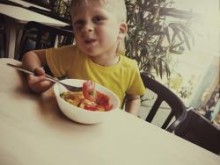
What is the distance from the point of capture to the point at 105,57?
1.26 m

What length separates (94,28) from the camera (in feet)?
3.66

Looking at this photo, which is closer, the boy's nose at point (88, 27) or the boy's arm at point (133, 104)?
the boy's nose at point (88, 27)

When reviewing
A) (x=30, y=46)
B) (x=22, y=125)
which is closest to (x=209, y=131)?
(x=22, y=125)

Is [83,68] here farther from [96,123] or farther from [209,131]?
[209,131]

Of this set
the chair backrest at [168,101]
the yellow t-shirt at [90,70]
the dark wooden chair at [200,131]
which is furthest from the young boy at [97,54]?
the dark wooden chair at [200,131]

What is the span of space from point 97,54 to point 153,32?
1.57 metres

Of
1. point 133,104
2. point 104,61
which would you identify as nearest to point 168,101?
point 133,104

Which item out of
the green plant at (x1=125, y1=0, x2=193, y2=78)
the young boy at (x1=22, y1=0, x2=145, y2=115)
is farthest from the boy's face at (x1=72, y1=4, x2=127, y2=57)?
the green plant at (x1=125, y1=0, x2=193, y2=78)

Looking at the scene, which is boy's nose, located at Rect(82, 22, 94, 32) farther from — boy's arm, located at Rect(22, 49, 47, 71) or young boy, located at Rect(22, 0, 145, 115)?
boy's arm, located at Rect(22, 49, 47, 71)

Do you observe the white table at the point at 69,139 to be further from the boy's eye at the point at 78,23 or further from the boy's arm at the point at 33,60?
the boy's eye at the point at 78,23

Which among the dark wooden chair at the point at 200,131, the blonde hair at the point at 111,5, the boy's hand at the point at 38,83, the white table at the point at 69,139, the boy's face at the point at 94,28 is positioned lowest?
the dark wooden chair at the point at 200,131

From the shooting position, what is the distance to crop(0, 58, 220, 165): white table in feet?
1.92

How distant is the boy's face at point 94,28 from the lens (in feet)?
3.59

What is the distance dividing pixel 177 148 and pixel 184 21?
211 cm
